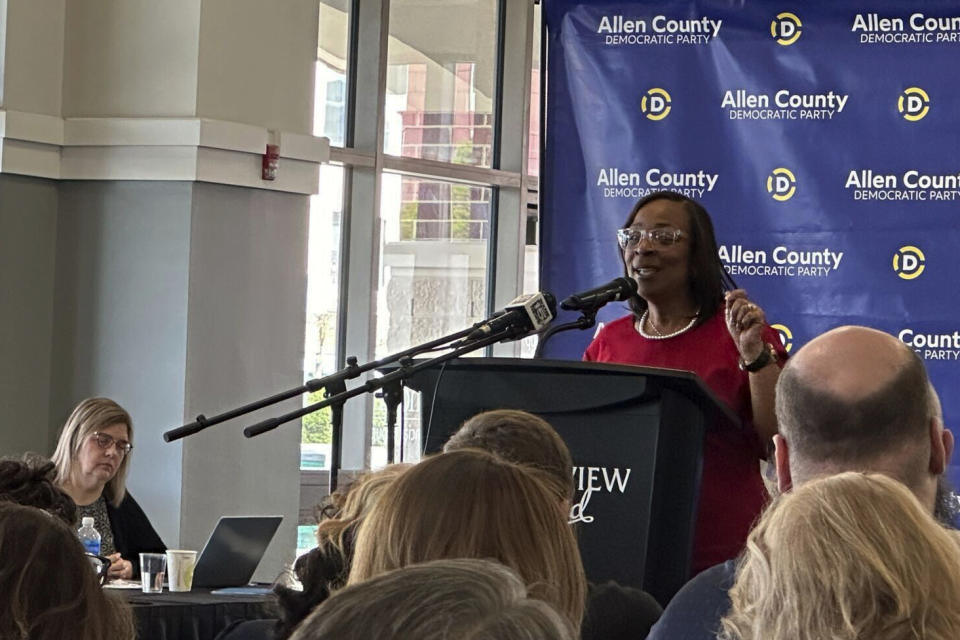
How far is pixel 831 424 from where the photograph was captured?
1875 millimetres

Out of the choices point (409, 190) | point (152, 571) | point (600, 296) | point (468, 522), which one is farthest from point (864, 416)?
point (409, 190)

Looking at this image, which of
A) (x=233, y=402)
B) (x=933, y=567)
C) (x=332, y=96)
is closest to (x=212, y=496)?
(x=233, y=402)

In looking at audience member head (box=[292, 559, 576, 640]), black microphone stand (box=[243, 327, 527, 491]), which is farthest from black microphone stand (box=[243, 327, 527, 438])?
audience member head (box=[292, 559, 576, 640])

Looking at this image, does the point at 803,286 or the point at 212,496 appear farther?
the point at 212,496

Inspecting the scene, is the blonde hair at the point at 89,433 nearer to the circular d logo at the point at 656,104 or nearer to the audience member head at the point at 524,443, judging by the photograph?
the circular d logo at the point at 656,104

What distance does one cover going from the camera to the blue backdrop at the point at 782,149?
16.1ft

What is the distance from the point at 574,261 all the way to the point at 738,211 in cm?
62

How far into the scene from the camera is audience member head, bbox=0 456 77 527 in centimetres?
295

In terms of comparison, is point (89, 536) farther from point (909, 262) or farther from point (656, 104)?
point (909, 262)

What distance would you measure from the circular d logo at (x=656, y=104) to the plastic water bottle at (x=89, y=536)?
2.43 meters

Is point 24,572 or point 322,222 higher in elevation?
point 322,222

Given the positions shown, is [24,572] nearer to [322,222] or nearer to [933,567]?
[933,567]

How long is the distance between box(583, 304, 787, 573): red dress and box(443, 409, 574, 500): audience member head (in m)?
0.63

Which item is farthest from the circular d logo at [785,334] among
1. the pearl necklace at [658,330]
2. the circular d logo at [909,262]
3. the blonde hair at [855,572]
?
the blonde hair at [855,572]
